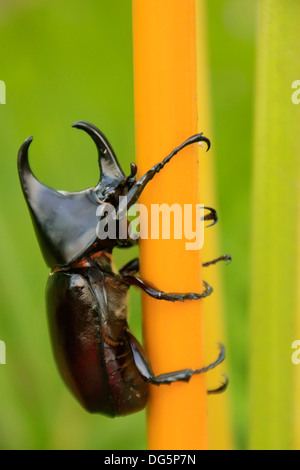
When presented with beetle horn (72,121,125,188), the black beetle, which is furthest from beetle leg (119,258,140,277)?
beetle horn (72,121,125,188)

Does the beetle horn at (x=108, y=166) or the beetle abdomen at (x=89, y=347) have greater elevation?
the beetle horn at (x=108, y=166)

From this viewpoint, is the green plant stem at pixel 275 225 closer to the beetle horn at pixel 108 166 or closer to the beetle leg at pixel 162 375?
the beetle leg at pixel 162 375

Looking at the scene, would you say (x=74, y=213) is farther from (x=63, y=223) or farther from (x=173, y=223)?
(x=173, y=223)

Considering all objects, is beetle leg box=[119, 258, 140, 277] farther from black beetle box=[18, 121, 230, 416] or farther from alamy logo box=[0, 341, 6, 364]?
alamy logo box=[0, 341, 6, 364]

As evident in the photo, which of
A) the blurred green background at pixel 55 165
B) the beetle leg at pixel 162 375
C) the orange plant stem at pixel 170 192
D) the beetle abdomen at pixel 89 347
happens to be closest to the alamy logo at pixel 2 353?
the blurred green background at pixel 55 165

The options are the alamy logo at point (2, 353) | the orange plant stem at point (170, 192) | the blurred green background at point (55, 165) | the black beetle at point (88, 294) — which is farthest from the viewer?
the blurred green background at point (55, 165)

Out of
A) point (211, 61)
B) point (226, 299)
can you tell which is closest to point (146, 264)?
point (226, 299)

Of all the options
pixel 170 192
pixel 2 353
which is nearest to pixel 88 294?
pixel 2 353

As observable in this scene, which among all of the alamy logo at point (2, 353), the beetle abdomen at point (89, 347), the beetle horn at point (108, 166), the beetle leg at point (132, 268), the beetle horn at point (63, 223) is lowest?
the alamy logo at point (2, 353)
